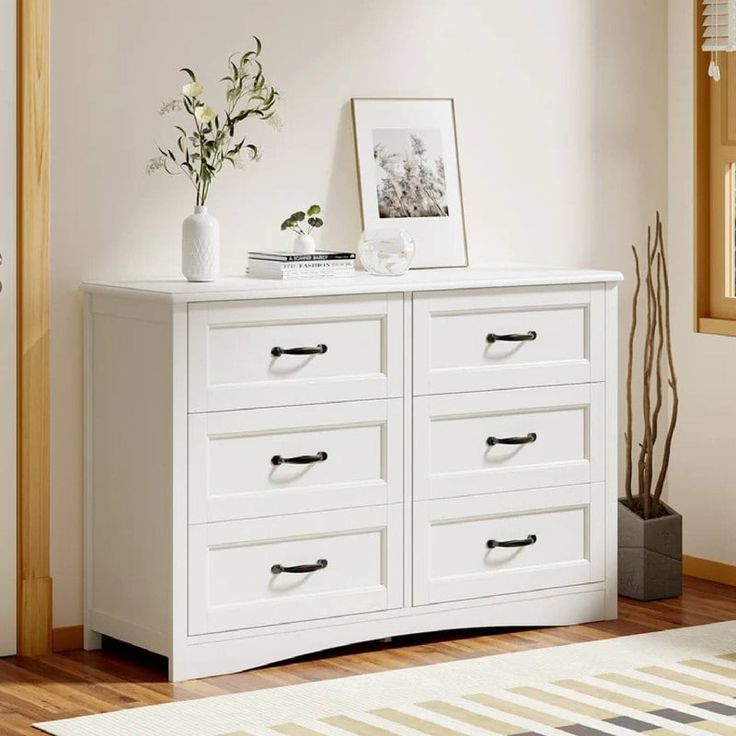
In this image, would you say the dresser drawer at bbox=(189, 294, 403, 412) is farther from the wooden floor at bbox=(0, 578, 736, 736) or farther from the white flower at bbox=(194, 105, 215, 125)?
the wooden floor at bbox=(0, 578, 736, 736)

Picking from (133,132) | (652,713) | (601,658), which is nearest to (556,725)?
(652,713)

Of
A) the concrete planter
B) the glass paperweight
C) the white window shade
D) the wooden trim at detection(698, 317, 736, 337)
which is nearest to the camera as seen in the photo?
the glass paperweight

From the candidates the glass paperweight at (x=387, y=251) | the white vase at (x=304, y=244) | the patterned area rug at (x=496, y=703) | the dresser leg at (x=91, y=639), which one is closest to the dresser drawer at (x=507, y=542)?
the patterned area rug at (x=496, y=703)

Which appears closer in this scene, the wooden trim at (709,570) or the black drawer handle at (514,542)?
the black drawer handle at (514,542)

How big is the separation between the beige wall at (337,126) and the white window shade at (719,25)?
19 cm

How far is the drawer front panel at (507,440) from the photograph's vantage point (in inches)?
171

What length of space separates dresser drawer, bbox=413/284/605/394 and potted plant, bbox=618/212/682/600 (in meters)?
0.55

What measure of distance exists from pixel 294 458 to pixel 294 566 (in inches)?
10.9

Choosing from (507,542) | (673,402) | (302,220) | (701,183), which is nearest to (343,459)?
(507,542)

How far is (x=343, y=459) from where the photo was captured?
4.23 meters

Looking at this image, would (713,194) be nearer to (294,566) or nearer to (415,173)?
(415,173)

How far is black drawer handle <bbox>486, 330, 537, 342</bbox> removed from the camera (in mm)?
4406

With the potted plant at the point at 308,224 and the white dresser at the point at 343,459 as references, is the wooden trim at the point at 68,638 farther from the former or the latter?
the potted plant at the point at 308,224

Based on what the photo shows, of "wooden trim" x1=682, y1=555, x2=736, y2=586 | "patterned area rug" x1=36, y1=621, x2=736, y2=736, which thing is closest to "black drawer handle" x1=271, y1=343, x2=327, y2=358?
"patterned area rug" x1=36, y1=621, x2=736, y2=736
